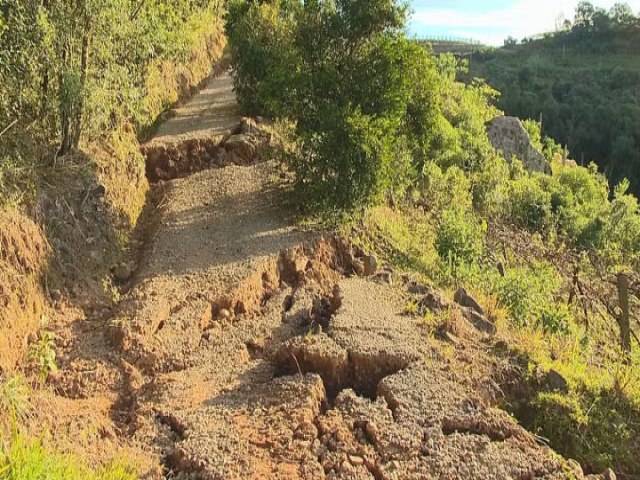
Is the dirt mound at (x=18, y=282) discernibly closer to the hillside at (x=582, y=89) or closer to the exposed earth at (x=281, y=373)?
the exposed earth at (x=281, y=373)

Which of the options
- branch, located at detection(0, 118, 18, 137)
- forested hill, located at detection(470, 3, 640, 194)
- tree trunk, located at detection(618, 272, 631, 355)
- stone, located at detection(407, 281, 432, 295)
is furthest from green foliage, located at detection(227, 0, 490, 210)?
forested hill, located at detection(470, 3, 640, 194)

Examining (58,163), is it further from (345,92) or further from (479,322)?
(479,322)

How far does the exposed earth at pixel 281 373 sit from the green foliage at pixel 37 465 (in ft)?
1.33

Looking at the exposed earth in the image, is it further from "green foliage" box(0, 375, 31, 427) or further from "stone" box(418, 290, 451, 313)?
"green foliage" box(0, 375, 31, 427)

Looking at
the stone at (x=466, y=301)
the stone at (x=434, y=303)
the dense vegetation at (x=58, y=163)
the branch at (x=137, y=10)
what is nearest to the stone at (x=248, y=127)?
the dense vegetation at (x=58, y=163)

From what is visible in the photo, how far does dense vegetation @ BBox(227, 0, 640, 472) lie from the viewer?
18.3ft

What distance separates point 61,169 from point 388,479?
5.71 m

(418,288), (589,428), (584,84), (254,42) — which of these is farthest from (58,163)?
(584,84)

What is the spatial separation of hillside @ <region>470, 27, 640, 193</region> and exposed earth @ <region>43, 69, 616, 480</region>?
41398 millimetres

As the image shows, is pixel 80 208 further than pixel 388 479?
Yes

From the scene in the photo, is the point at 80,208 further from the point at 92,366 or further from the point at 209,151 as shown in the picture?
the point at 209,151

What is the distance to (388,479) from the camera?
13.1 ft

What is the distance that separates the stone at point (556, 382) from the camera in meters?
5.50

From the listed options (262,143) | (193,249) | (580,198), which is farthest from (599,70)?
(193,249)
